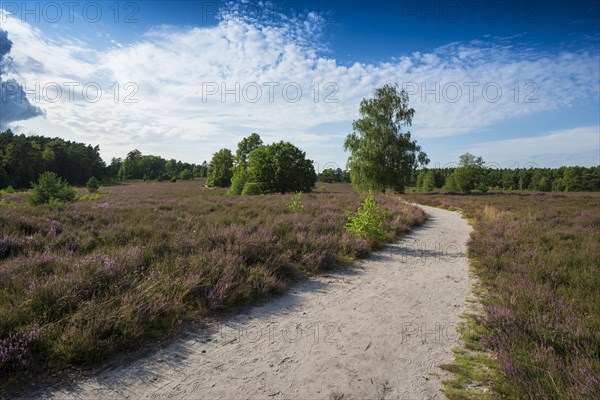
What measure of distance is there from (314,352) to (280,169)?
34.9m

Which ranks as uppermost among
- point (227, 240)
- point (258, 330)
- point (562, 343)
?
point (227, 240)

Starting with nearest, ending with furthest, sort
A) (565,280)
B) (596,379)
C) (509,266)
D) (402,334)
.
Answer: (596,379) → (402,334) → (565,280) → (509,266)

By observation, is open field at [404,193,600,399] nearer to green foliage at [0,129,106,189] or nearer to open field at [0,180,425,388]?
open field at [0,180,425,388]

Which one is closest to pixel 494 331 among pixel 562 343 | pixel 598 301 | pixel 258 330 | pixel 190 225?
pixel 562 343

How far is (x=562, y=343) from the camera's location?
3551mm

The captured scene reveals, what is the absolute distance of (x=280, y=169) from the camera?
38156 mm

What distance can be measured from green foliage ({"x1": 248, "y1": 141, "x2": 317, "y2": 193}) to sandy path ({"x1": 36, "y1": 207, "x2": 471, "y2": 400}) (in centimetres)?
3168

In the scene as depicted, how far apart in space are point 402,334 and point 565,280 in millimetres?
4275

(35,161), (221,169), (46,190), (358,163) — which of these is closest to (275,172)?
(358,163)

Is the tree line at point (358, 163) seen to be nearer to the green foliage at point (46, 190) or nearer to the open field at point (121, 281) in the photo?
the green foliage at point (46, 190)

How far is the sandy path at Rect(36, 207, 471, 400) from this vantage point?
10.2 ft

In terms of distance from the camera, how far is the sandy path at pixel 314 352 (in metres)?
3.11

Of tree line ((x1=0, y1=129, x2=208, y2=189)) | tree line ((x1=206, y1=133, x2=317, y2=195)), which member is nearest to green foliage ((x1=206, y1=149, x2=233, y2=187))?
tree line ((x1=206, y1=133, x2=317, y2=195))

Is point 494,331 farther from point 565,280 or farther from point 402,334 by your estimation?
point 565,280
